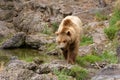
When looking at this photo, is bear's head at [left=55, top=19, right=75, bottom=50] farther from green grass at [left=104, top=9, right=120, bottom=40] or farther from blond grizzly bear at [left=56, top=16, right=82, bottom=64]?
green grass at [left=104, top=9, right=120, bottom=40]

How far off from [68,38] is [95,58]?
205 cm

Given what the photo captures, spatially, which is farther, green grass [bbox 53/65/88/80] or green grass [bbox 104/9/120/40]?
green grass [bbox 104/9/120/40]

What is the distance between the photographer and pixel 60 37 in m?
12.0

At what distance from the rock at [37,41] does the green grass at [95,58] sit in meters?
4.17

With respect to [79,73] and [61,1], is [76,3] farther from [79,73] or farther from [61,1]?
[79,73]

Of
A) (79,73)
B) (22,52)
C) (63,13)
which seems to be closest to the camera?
(79,73)

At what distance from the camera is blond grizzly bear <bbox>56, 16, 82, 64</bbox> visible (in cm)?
1198

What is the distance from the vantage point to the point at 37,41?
1825 cm

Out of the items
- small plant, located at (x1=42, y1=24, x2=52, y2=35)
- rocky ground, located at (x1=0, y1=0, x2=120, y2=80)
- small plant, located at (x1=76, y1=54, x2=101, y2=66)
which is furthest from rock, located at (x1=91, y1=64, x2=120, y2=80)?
small plant, located at (x1=42, y1=24, x2=52, y2=35)

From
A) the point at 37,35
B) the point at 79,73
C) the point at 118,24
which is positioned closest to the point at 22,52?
the point at 37,35

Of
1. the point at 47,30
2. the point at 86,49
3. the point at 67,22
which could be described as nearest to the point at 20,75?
the point at 67,22

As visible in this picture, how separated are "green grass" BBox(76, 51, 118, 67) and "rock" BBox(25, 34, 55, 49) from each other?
417cm

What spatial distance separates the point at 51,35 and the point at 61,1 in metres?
3.81

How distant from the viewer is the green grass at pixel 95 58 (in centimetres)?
1315
